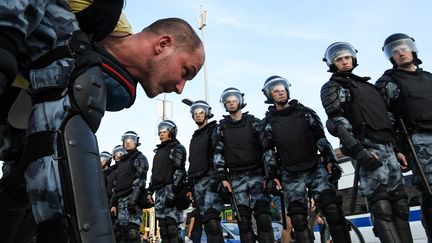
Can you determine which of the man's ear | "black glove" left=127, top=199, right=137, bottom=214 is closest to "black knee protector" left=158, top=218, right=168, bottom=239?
"black glove" left=127, top=199, right=137, bottom=214

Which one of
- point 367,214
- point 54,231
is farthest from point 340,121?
point 367,214

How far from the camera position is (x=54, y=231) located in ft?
4.04

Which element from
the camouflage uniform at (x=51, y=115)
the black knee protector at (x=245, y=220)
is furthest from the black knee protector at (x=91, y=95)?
the black knee protector at (x=245, y=220)

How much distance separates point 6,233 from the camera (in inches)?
66.8

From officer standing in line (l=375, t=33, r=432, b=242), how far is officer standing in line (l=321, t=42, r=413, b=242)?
229 millimetres

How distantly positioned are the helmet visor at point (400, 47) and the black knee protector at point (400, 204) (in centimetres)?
152

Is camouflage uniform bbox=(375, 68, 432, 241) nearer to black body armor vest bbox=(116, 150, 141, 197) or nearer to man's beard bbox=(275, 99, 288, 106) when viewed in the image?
man's beard bbox=(275, 99, 288, 106)

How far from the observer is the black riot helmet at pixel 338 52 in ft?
14.7

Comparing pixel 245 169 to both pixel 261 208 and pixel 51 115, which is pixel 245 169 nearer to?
pixel 261 208

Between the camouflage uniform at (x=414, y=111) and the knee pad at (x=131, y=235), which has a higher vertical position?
the camouflage uniform at (x=414, y=111)

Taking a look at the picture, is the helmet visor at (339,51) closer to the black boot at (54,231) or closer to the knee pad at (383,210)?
the knee pad at (383,210)

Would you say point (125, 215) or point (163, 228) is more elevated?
point (125, 215)

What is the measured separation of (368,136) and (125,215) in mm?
4958

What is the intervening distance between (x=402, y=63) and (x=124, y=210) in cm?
527
